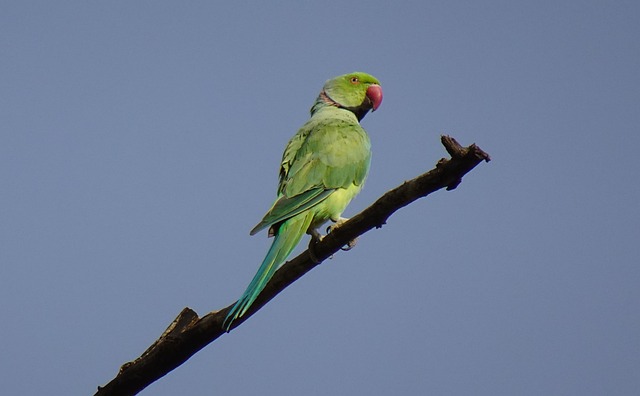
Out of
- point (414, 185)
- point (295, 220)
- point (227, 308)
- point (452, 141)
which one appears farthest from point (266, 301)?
point (452, 141)

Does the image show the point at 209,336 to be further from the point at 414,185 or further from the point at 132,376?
the point at 414,185

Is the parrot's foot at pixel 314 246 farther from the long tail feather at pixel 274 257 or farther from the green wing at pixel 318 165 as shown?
the green wing at pixel 318 165

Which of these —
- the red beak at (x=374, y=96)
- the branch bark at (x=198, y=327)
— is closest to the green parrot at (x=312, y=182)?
the branch bark at (x=198, y=327)

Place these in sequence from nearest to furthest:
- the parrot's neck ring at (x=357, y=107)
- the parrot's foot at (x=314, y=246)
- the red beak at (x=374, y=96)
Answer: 1. the parrot's foot at (x=314, y=246)
2. the parrot's neck ring at (x=357, y=107)
3. the red beak at (x=374, y=96)

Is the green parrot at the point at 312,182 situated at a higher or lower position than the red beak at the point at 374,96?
lower

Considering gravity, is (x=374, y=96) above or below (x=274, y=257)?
above

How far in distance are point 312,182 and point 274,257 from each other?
2.78 feet

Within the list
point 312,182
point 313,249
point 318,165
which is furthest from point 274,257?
point 318,165

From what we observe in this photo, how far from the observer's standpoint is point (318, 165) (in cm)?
511

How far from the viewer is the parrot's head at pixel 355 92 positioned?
6551mm

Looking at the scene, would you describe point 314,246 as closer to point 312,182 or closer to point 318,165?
point 312,182

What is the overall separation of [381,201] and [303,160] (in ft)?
4.96

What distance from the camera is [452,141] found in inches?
134

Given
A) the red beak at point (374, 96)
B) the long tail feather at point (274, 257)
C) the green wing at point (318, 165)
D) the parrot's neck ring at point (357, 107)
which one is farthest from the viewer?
the red beak at point (374, 96)
